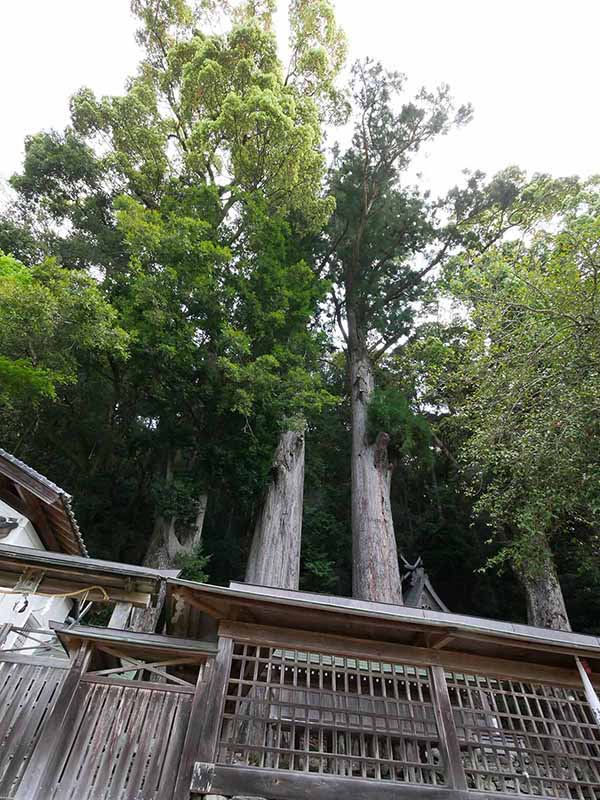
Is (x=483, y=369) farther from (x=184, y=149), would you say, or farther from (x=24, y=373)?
(x=184, y=149)

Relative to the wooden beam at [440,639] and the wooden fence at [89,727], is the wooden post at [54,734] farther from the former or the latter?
the wooden beam at [440,639]

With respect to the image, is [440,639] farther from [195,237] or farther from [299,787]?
Result: [195,237]

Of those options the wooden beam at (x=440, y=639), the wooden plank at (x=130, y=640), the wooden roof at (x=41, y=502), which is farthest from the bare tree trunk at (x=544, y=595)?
A: the wooden roof at (x=41, y=502)

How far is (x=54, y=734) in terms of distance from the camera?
11.9 ft

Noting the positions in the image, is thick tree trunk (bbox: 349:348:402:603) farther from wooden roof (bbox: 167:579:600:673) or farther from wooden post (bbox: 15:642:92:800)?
wooden post (bbox: 15:642:92:800)

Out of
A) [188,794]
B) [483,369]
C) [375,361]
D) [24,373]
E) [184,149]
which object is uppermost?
[184,149]

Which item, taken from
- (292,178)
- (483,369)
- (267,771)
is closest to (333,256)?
(292,178)

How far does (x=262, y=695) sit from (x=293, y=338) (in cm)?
830

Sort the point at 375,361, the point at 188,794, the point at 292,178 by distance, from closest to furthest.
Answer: the point at 188,794 → the point at 292,178 → the point at 375,361

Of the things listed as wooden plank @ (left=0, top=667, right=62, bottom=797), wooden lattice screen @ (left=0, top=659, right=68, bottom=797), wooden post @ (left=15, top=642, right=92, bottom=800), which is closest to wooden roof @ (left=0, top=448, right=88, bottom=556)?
wooden lattice screen @ (left=0, top=659, right=68, bottom=797)

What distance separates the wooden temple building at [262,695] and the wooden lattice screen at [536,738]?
0.06 ft

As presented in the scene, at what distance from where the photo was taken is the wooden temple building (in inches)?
142

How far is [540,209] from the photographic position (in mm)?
13414

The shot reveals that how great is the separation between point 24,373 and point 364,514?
7585 mm
